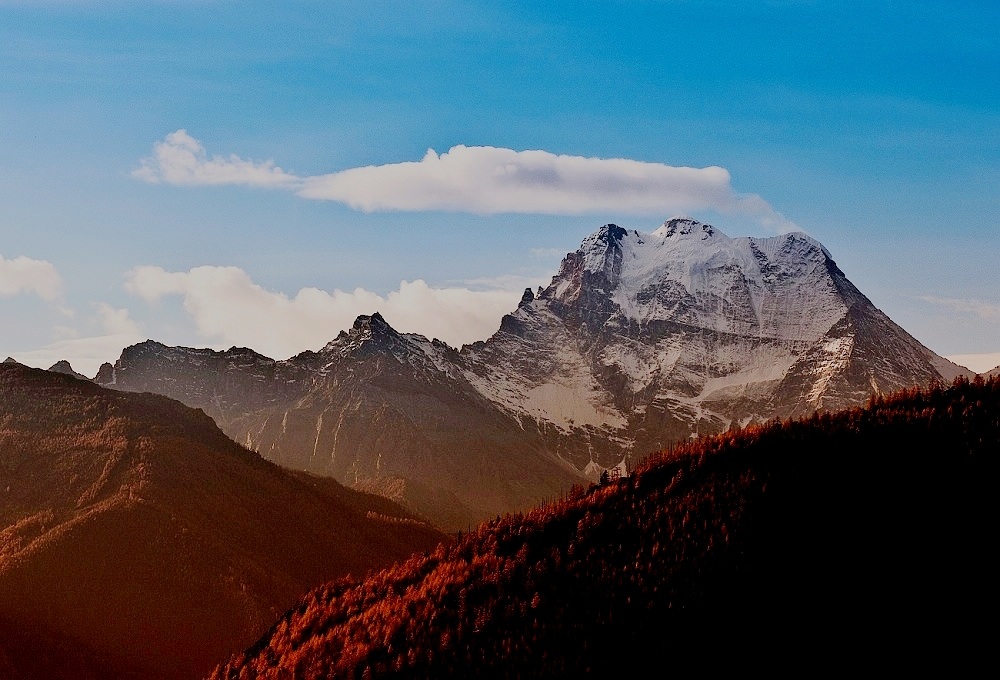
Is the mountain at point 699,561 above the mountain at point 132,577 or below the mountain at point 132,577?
above

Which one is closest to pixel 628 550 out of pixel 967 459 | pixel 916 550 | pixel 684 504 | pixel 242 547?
pixel 684 504

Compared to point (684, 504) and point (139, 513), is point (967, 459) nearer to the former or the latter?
point (684, 504)

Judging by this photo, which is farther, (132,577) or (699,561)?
(132,577)

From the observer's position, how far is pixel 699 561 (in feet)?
174

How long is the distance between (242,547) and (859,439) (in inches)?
5629

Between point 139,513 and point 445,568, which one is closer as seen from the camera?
point 445,568

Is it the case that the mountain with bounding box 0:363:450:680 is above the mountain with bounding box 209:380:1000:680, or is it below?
below

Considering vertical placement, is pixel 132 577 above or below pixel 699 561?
below

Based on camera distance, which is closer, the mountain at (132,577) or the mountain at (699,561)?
the mountain at (699,561)

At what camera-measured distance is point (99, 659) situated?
468 ft

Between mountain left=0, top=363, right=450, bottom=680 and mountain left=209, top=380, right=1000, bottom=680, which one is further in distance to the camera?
mountain left=0, top=363, right=450, bottom=680

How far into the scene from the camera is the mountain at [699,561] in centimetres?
5088

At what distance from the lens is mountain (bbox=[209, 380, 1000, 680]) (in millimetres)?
50875

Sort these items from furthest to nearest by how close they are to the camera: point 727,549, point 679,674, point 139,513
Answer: point 139,513
point 727,549
point 679,674
